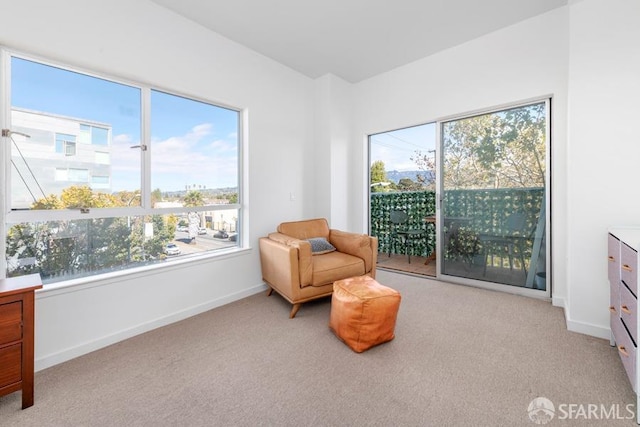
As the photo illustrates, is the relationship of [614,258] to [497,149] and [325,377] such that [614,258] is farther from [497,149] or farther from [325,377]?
[325,377]

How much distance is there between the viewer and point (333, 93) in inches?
155

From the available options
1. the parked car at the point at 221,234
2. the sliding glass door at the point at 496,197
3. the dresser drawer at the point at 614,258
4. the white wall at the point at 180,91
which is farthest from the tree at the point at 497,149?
the parked car at the point at 221,234

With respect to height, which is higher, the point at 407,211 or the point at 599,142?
the point at 599,142

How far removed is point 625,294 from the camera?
1605 millimetres

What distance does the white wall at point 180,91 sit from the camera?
1.93 metres

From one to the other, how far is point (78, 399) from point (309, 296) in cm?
167

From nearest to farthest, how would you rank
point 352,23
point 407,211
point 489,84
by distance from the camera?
point 352,23
point 489,84
point 407,211

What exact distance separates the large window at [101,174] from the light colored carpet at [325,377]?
2.61 feet

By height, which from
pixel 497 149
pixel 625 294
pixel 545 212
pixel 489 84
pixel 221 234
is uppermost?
pixel 489 84

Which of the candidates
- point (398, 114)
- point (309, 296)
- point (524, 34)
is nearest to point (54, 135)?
point (309, 296)

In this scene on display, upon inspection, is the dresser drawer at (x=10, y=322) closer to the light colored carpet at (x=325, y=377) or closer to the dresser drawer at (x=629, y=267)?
the light colored carpet at (x=325, y=377)

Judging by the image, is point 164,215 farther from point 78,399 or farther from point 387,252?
point 387,252

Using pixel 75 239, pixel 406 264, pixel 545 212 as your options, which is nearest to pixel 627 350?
pixel 545 212
